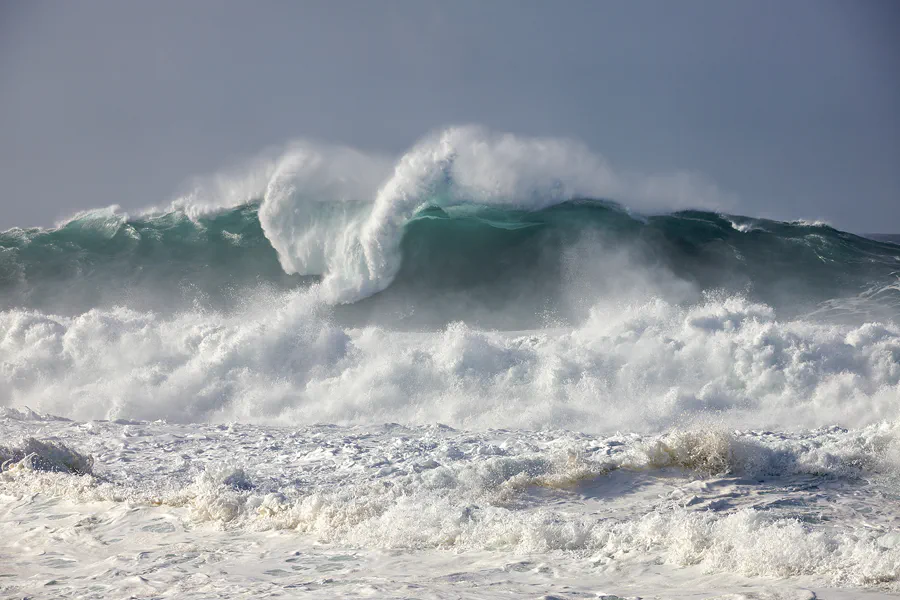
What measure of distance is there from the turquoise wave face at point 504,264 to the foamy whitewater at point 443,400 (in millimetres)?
63

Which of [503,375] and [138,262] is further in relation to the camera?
[138,262]

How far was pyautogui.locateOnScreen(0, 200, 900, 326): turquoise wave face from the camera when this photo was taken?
527 inches

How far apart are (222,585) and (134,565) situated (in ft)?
2.06

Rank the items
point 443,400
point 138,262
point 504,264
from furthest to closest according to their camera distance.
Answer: point 138,262 → point 504,264 → point 443,400

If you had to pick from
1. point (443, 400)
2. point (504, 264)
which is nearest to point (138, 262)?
point (504, 264)

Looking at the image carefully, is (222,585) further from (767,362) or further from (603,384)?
(767,362)

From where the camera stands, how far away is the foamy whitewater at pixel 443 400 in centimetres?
330

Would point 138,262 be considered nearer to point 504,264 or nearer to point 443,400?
point 504,264

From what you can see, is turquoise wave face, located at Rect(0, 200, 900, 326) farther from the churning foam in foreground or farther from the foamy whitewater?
the churning foam in foreground

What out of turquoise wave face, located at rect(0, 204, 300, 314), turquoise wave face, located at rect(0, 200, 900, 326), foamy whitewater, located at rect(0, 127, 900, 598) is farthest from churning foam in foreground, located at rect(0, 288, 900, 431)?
turquoise wave face, located at rect(0, 204, 300, 314)

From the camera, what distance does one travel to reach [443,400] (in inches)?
339

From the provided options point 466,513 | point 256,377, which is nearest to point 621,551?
point 466,513

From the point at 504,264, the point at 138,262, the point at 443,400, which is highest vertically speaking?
the point at 138,262

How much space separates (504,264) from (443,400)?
6.30m
